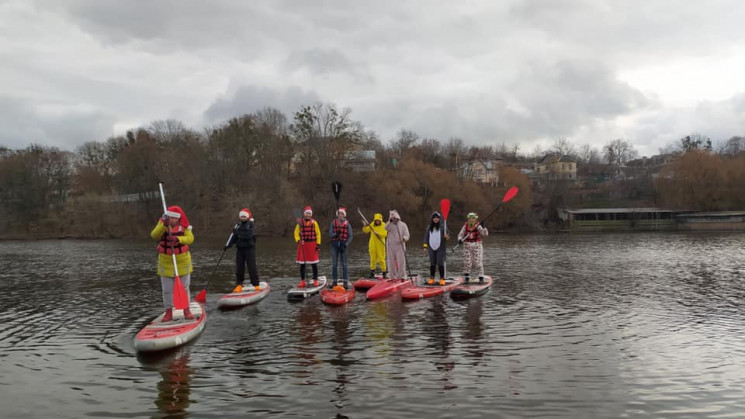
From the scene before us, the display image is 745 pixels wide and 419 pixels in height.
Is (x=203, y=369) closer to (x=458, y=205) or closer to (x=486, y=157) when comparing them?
(x=458, y=205)

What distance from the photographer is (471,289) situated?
44.5ft

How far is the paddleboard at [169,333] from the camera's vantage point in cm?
841

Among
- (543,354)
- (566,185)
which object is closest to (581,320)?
(543,354)

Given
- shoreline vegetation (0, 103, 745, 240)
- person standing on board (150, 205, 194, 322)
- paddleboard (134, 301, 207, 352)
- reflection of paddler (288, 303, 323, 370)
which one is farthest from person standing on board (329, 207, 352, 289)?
shoreline vegetation (0, 103, 745, 240)

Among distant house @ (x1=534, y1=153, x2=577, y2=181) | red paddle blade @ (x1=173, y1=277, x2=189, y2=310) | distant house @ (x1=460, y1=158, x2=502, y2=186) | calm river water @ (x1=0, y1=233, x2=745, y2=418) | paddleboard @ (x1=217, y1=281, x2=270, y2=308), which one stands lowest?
calm river water @ (x1=0, y1=233, x2=745, y2=418)

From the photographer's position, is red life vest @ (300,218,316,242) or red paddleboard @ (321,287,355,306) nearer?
Result: red paddleboard @ (321,287,355,306)

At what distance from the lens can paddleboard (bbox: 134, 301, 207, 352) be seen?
Result: 8406 millimetres

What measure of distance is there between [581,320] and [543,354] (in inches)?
126

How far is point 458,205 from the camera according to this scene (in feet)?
213

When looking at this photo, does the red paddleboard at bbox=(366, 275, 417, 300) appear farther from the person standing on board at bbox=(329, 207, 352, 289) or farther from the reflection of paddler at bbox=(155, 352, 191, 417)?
the reflection of paddler at bbox=(155, 352, 191, 417)

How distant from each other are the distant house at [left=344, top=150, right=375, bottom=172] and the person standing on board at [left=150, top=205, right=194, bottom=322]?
56034mm

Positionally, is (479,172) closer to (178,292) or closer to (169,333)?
(178,292)

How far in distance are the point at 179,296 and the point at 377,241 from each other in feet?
27.6

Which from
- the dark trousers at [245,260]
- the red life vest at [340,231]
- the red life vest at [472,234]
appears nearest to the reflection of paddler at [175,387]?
the dark trousers at [245,260]
